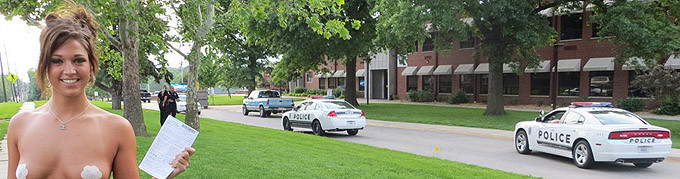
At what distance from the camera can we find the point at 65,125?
205cm

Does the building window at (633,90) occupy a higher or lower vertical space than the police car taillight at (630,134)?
higher

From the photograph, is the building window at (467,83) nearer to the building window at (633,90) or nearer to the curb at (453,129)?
the building window at (633,90)

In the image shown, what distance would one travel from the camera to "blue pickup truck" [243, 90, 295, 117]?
95.4 feet

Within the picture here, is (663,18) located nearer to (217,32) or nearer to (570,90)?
(570,90)

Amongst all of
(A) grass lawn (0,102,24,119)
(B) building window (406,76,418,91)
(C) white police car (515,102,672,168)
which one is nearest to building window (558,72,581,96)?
(B) building window (406,76,418,91)

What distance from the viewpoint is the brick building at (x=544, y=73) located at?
31016 millimetres

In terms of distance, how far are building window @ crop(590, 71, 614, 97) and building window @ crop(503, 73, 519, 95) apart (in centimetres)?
582

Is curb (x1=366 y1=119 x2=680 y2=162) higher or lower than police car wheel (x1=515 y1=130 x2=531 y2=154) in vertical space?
lower

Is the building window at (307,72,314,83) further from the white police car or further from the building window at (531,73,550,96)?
the white police car

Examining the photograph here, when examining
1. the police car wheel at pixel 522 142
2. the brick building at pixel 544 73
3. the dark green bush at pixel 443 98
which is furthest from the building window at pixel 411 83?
the police car wheel at pixel 522 142

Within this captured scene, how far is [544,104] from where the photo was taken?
1358 inches

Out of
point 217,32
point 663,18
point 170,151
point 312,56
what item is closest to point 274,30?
point 312,56

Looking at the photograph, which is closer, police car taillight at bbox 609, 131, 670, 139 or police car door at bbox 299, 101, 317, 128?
police car taillight at bbox 609, 131, 670, 139

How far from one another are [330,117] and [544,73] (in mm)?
23635
